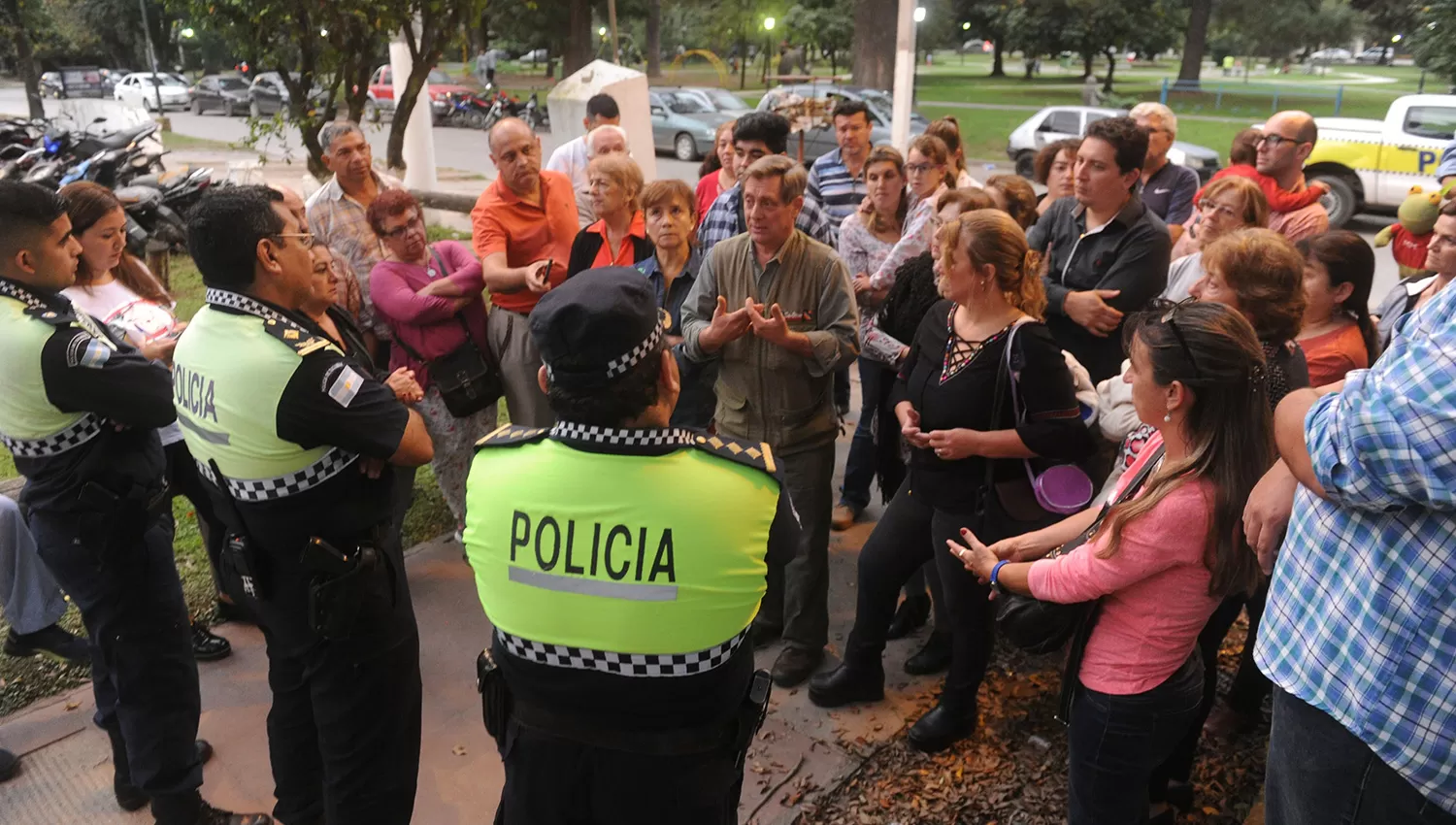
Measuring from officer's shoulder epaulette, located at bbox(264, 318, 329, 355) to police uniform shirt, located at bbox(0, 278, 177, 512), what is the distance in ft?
2.25

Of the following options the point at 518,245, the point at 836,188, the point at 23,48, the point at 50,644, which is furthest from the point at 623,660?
the point at 23,48

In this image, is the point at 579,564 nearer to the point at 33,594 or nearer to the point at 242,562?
the point at 242,562

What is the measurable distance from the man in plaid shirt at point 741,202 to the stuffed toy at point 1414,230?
8.52ft

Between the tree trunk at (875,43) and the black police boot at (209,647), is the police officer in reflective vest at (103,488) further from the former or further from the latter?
the tree trunk at (875,43)

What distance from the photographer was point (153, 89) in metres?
34.4

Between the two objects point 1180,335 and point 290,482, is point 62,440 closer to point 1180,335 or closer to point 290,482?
point 290,482

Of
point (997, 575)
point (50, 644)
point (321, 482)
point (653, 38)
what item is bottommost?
point (50, 644)

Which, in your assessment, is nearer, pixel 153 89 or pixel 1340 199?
pixel 1340 199

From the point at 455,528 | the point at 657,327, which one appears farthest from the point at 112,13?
the point at 657,327

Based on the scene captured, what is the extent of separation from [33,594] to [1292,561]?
409 centimetres

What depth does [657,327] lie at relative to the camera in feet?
6.27

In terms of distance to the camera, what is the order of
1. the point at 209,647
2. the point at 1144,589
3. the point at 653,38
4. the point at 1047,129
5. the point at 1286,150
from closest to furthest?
1. the point at 1144,589
2. the point at 209,647
3. the point at 1286,150
4. the point at 1047,129
5. the point at 653,38

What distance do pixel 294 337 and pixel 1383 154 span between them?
1523cm

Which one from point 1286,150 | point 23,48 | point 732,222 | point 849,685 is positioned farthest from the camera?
point 23,48
